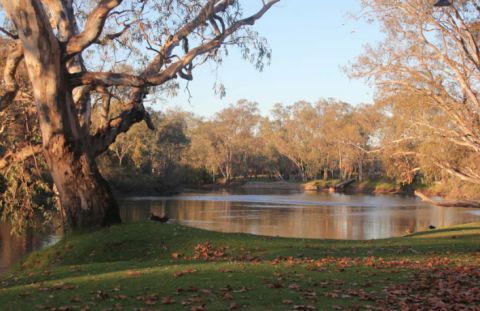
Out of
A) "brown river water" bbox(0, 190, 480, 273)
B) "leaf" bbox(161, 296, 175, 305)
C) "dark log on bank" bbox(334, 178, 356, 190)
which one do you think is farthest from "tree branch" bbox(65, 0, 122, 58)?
"dark log on bank" bbox(334, 178, 356, 190)

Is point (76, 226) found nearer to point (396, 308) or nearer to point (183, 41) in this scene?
point (183, 41)

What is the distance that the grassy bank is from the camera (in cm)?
596

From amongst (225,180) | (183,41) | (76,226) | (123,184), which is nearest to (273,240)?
(76,226)

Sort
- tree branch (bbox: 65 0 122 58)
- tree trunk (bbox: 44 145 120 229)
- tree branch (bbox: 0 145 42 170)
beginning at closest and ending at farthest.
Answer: tree branch (bbox: 65 0 122 58), tree trunk (bbox: 44 145 120 229), tree branch (bbox: 0 145 42 170)

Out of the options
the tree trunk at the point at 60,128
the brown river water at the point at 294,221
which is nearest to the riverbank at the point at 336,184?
the brown river water at the point at 294,221

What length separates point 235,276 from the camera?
24.5ft

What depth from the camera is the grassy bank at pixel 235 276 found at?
5.96 meters

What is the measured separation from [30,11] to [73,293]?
7518mm

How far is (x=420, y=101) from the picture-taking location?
14.5m

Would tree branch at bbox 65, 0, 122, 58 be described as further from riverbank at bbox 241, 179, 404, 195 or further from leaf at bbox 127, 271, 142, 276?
riverbank at bbox 241, 179, 404, 195

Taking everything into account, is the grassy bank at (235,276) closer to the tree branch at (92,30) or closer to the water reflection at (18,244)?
the tree branch at (92,30)

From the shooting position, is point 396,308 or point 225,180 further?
point 225,180

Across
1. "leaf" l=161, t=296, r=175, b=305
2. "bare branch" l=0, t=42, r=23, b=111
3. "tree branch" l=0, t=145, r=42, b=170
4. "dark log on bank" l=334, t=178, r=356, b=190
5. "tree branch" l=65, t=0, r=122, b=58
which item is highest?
"tree branch" l=65, t=0, r=122, b=58

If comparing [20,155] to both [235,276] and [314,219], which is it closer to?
[235,276]
